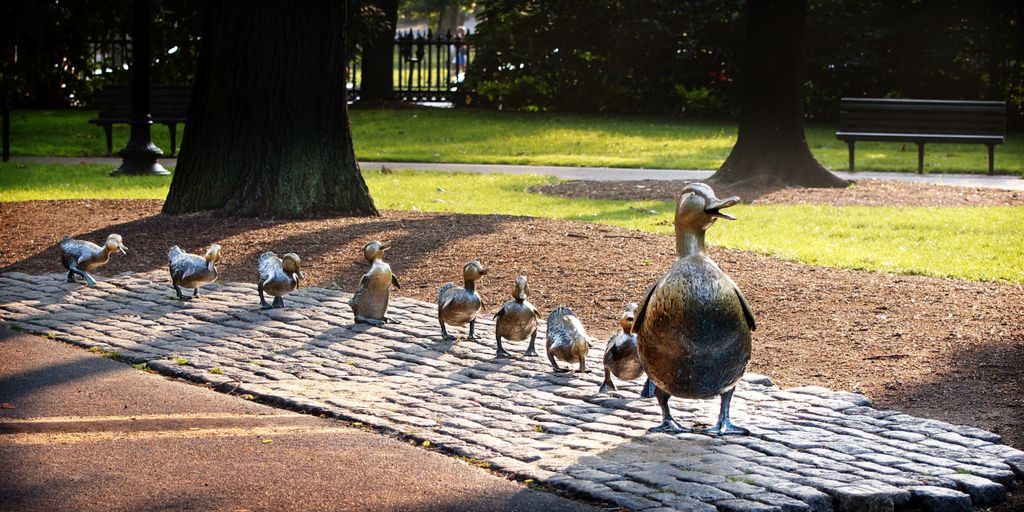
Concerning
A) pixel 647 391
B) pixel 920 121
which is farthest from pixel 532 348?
pixel 920 121

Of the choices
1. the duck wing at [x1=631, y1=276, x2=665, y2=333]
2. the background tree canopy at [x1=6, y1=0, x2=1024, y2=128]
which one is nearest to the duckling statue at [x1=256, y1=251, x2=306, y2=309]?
the duck wing at [x1=631, y1=276, x2=665, y2=333]

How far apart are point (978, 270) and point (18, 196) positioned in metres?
11.5

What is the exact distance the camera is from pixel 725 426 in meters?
6.28

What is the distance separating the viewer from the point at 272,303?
9.60 metres

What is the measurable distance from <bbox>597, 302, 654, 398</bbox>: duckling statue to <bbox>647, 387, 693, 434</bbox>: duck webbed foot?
572 millimetres

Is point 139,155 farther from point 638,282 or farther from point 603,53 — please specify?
point 603,53

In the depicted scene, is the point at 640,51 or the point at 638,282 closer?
the point at 638,282

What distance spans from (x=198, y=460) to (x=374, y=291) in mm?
3096

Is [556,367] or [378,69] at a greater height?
[378,69]

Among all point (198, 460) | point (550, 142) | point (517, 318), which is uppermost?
point (550, 142)

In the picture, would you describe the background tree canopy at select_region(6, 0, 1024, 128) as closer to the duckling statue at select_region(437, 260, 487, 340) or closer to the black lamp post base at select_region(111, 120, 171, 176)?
the black lamp post base at select_region(111, 120, 171, 176)

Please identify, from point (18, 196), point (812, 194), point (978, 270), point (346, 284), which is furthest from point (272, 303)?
point (812, 194)

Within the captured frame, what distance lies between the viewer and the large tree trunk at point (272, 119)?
13.1 m

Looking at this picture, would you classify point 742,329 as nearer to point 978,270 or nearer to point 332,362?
point 332,362
